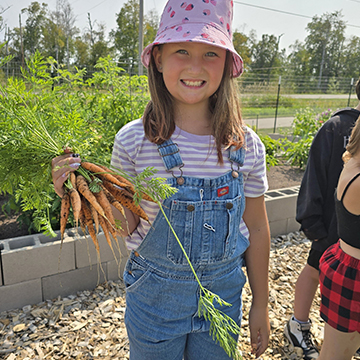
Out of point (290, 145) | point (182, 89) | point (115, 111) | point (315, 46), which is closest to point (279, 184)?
point (290, 145)

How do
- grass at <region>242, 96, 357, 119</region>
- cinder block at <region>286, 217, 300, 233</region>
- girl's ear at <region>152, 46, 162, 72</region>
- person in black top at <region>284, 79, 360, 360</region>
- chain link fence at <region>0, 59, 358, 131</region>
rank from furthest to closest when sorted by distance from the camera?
grass at <region>242, 96, 357, 119</region>, chain link fence at <region>0, 59, 358, 131</region>, cinder block at <region>286, 217, 300, 233</region>, person in black top at <region>284, 79, 360, 360</region>, girl's ear at <region>152, 46, 162, 72</region>

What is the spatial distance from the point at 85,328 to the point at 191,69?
6.45 feet

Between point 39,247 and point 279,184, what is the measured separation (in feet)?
10.5

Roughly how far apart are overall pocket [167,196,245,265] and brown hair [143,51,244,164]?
7.5 inches

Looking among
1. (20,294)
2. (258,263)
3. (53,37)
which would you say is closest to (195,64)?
(258,263)

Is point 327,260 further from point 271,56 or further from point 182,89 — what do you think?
point 271,56

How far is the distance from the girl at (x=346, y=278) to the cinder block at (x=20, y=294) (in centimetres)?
196

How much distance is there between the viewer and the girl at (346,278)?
5.05ft

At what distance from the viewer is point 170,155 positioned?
4.07 feet

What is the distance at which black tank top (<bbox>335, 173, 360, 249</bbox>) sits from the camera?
154 cm

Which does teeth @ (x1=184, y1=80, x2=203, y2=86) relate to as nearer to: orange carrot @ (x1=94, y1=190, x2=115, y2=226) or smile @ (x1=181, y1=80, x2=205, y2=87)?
smile @ (x1=181, y1=80, x2=205, y2=87)

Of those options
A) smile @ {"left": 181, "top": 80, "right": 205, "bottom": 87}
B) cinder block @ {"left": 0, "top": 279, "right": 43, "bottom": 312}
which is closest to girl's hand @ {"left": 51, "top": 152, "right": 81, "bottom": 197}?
smile @ {"left": 181, "top": 80, "right": 205, "bottom": 87}

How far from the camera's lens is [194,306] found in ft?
4.19

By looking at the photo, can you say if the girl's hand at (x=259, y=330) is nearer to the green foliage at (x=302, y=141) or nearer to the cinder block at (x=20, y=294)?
the cinder block at (x=20, y=294)
